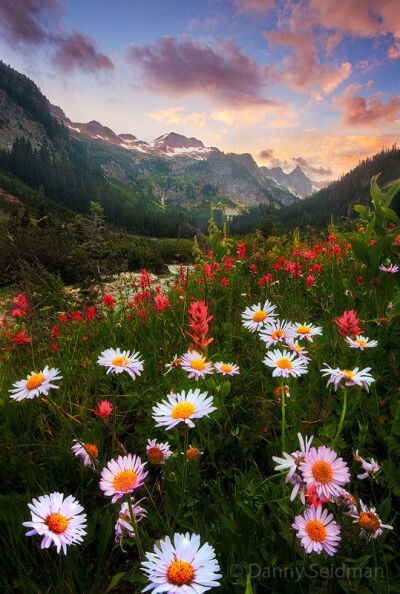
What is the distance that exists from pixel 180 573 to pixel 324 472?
18.3 inches

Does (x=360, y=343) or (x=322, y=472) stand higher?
(x=360, y=343)

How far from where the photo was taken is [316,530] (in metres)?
0.91

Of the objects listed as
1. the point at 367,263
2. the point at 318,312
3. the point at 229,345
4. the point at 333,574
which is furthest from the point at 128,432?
the point at 318,312

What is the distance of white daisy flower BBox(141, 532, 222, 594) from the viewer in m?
0.69

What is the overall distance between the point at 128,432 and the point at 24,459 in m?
0.60

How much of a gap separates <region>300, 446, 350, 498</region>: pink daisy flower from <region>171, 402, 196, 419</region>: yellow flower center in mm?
385

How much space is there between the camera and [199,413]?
100cm

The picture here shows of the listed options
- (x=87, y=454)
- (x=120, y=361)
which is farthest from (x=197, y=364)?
(x=87, y=454)

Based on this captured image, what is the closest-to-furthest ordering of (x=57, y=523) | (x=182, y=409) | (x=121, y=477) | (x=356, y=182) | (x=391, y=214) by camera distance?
(x=57, y=523) → (x=121, y=477) → (x=182, y=409) → (x=391, y=214) → (x=356, y=182)

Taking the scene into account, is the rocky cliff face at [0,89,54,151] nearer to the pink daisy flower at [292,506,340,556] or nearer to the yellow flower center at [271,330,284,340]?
the yellow flower center at [271,330,284,340]

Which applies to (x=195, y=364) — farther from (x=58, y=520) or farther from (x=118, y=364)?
(x=58, y=520)

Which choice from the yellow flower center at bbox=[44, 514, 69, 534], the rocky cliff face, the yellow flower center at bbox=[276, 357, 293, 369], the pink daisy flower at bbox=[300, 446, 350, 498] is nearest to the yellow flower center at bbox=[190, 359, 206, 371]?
the yellow flower center at bbox=[276, 357, 293, 369]

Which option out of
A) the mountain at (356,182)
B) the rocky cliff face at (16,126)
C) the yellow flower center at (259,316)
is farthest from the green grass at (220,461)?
the rocky cliff face at (16,126)

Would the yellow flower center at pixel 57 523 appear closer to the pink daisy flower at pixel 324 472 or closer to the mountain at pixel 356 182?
the pink daisy flower at pixel 324 472
